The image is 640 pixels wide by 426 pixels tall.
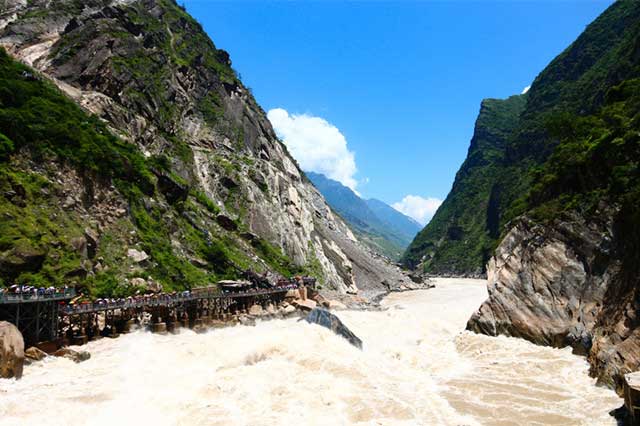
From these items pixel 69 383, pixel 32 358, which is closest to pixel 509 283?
pixel 69 383

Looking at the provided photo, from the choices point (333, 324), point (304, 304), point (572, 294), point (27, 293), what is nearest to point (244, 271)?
point (304, 304)

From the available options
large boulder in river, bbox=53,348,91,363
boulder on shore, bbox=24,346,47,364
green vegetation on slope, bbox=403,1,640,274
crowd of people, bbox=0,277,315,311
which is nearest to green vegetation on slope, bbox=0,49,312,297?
crowd of people, bbox=0,277,315,311

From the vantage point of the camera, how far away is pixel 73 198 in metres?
40.0

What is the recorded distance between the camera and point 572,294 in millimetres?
31031

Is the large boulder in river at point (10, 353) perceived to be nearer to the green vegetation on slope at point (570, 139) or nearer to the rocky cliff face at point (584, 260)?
the rocky cliff face at point (584, 260)

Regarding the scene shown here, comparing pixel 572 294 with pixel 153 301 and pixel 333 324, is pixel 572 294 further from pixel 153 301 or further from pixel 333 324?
pixel 153 301

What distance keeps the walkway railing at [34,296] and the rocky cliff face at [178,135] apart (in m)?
12.7

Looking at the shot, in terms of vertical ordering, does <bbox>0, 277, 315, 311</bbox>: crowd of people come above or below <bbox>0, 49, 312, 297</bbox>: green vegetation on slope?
below

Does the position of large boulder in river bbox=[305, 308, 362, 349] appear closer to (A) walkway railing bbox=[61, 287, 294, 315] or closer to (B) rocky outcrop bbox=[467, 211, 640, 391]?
(B) rocky outcrop bbox=[467, 211, 640, 391]

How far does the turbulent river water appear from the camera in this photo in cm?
1878

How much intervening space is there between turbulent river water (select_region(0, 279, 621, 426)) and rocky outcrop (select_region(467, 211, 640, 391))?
4.79 feet

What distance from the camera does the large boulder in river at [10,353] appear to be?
2106cm

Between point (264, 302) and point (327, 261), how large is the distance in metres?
34.1

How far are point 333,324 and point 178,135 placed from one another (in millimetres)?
61896
